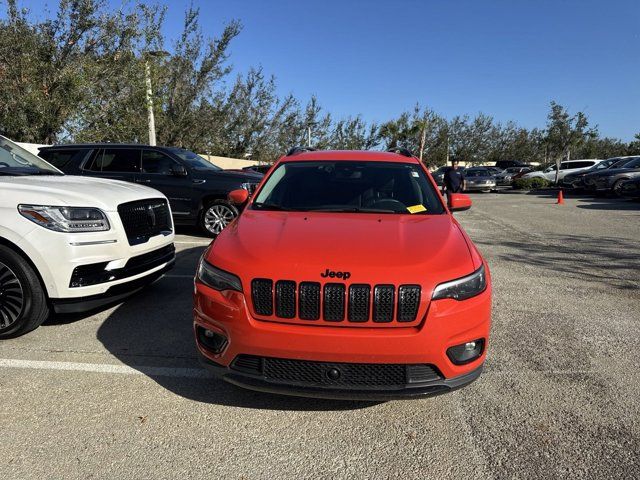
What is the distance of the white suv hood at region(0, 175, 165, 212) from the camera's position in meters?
3.75

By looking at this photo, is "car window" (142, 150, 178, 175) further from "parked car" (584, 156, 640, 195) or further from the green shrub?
the green shrub

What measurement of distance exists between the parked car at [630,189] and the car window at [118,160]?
58.9ft

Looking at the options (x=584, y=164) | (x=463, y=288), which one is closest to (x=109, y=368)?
(x=463, y=288)

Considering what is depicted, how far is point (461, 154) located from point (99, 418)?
161 ft

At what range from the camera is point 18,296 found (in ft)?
12.2

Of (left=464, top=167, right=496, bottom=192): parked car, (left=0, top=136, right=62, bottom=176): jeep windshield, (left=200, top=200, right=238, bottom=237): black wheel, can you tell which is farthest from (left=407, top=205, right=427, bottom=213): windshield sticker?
(left=464, top=167, right=496, bottom=192): parked car

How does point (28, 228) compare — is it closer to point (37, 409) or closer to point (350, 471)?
point (37, 409)

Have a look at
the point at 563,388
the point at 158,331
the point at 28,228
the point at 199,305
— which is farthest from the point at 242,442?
Result: the point at 28,228

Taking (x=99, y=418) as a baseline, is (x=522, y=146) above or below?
above

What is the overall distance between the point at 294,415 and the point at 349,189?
1997 millimetres

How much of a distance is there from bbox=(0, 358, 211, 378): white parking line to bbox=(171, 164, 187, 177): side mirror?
571 cm

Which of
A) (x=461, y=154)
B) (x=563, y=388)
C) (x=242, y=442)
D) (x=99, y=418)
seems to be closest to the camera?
(x=242, y=442)

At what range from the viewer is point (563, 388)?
3160 millimetres

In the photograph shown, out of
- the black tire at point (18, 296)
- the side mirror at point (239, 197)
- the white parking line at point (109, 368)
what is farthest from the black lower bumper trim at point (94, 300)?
the side mirror at point (239, 197)
